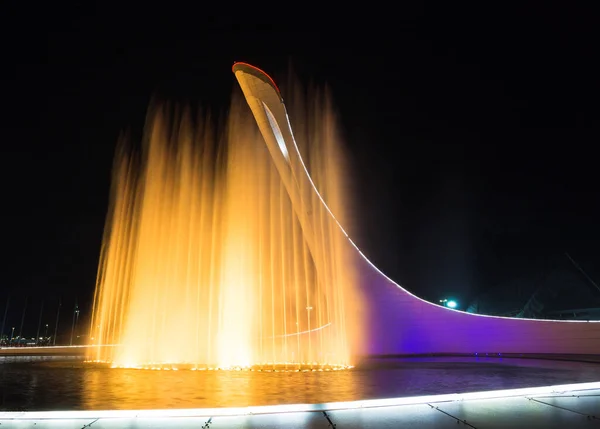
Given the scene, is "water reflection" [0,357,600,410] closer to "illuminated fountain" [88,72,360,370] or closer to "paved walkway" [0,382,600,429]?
"paved walkway" [0,382,600,429]

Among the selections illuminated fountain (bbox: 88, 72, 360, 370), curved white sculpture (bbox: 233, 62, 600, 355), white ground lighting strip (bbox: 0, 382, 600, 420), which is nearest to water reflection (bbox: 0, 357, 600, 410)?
white ground lighting strip (bbox: 0, 382, 600, 420)

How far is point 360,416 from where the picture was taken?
13.2 ft

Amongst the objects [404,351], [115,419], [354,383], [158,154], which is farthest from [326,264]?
[115,419]

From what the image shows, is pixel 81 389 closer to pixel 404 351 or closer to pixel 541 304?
pixel 404 351

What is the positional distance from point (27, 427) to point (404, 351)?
502 inches

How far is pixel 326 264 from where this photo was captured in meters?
14.8

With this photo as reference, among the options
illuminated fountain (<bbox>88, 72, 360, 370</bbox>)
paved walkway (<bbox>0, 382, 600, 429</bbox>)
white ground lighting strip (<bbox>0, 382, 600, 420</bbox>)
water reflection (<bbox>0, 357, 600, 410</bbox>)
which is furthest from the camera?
illuminated fountain (<bbox>88, 72, 360, 370</bbox>)

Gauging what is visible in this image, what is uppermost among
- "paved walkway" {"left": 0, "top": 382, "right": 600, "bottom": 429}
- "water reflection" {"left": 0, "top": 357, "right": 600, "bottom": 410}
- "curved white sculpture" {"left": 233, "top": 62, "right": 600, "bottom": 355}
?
"curved white sculpture" {"left": 233, "top": 62, "right": 600, "bottom": 355}

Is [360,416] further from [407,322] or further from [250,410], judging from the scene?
[407,322]

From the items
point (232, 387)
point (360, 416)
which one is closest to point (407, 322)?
point (232, 387)

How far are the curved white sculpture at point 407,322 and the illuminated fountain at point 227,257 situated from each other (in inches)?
18.1

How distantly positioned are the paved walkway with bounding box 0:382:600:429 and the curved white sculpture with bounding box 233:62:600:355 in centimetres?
991

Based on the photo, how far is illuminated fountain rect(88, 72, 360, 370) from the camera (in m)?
11.7

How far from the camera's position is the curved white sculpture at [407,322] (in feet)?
44.2
